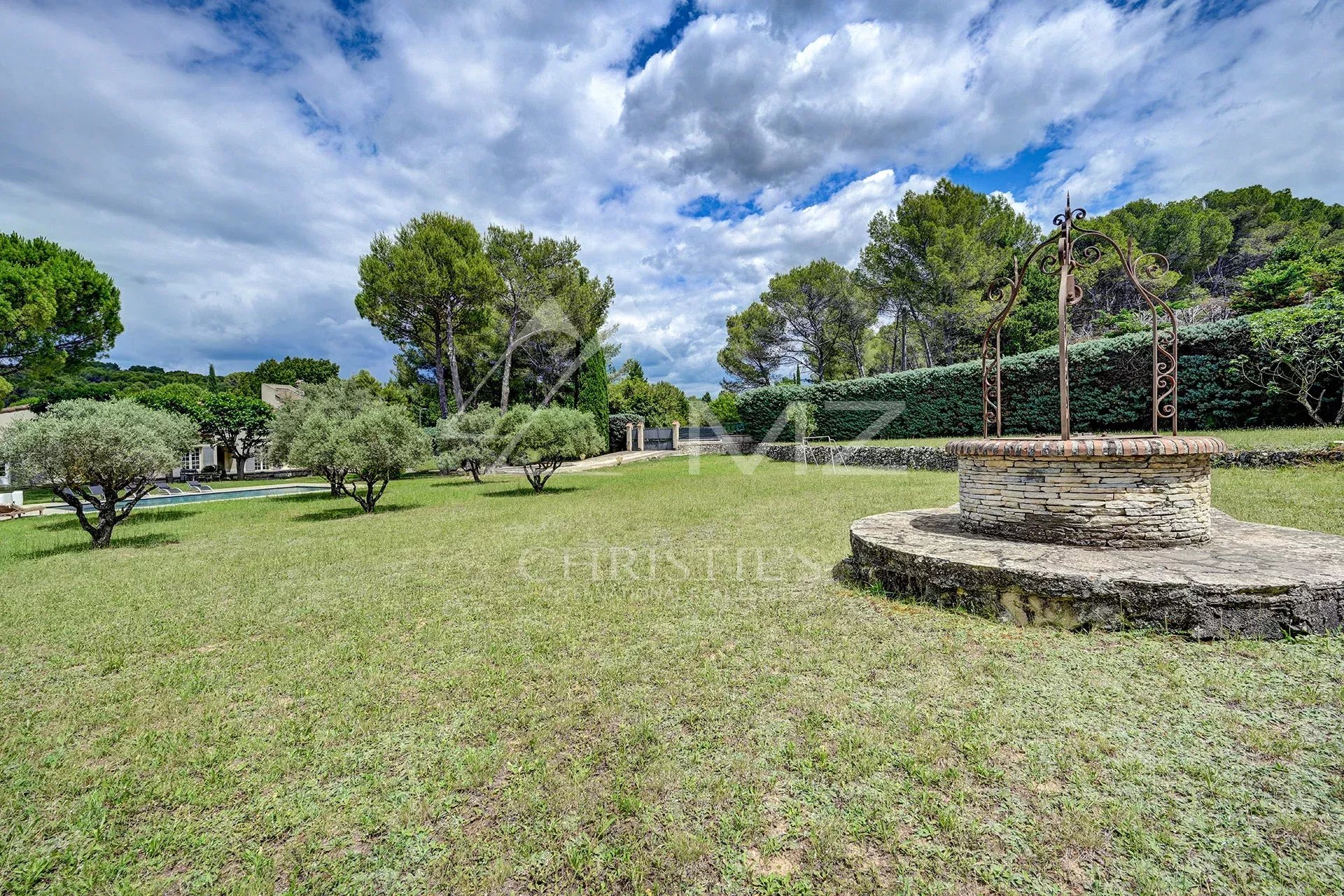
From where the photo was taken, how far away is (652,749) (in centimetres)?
229

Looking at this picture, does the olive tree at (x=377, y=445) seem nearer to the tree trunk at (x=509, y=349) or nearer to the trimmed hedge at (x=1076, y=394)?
the tree trunk at (x=509, y=349)

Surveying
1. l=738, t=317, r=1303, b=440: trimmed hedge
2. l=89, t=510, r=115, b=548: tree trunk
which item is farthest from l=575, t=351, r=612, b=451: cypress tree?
l=89, t=510, r=115, b=548: tree trunk

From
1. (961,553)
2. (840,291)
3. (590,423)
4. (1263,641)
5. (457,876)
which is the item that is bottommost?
(457,876)

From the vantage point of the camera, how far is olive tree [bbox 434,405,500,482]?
1612cm

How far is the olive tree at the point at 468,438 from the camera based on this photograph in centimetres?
1612

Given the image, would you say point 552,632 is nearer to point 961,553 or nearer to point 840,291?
point 961,553

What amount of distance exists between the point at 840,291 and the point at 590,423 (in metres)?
19.1

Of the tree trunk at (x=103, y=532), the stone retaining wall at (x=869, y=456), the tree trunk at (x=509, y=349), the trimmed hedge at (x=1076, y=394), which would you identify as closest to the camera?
the tree trunk at (x=103, y=532)

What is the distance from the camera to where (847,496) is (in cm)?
968

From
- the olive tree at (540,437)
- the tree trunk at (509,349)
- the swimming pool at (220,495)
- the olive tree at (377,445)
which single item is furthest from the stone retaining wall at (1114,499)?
the tree trunk at (509,349)

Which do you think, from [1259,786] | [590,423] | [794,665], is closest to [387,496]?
[590,423]

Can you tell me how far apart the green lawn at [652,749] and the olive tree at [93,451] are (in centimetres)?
360

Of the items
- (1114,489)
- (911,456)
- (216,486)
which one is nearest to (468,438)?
(216,486)

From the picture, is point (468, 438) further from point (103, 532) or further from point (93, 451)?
point (93, 451)
